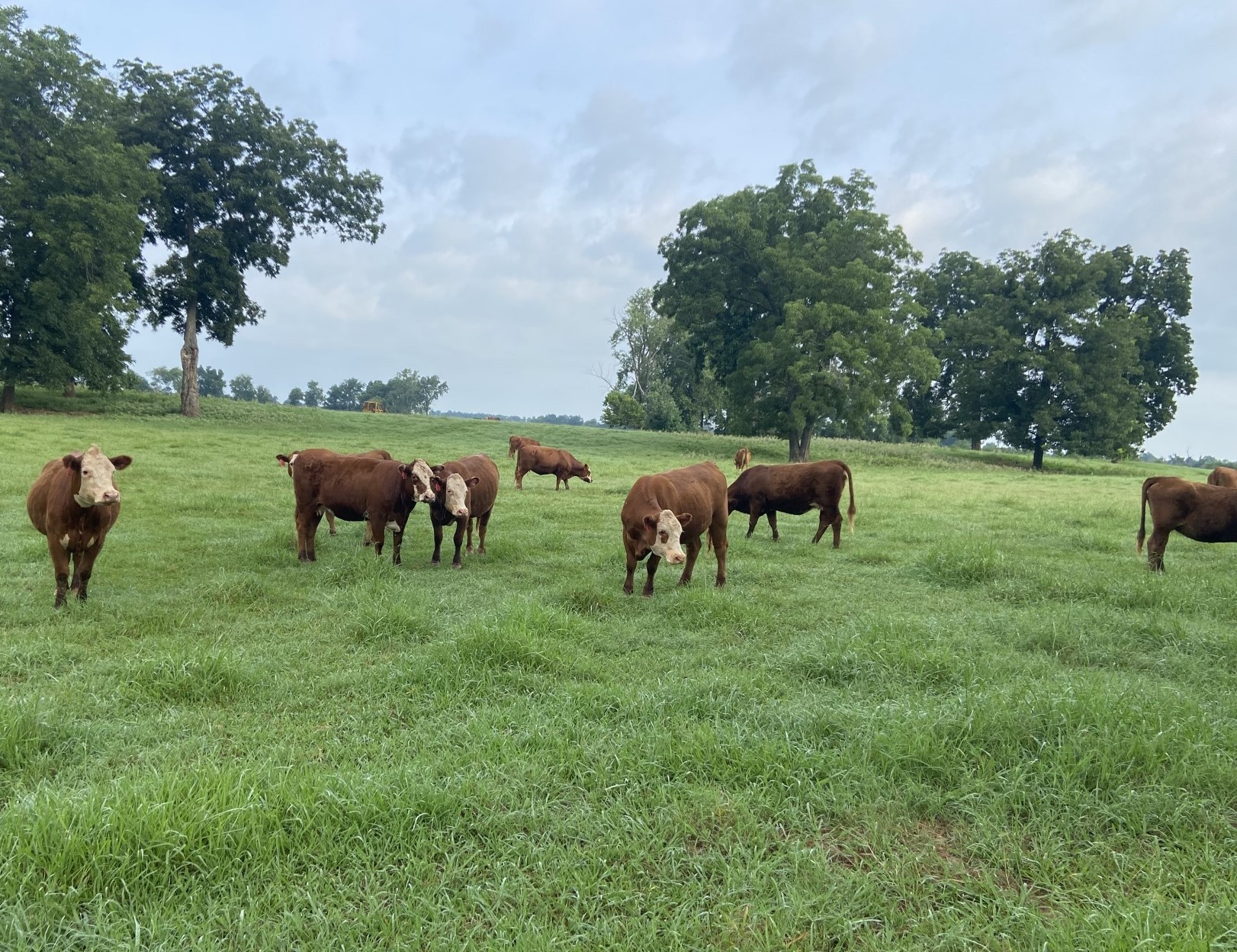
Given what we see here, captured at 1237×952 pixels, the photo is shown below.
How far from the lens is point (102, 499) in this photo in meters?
5.80

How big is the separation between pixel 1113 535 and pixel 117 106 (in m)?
39.3

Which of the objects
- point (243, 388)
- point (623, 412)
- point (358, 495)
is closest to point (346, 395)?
point (243, 388)

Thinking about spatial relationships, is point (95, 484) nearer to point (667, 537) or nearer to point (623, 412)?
point (667, 537)

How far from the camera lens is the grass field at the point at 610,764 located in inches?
97.1

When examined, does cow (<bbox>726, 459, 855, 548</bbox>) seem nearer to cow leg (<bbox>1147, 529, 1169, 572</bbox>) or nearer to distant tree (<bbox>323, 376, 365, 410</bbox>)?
cow leg (<bbox>1147, 529, 1169, 572</bbox>)

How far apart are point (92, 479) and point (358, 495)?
109 inches

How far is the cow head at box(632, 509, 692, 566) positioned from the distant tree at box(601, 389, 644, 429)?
48227 mm

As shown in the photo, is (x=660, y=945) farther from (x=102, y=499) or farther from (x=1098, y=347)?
(x=1098, y=347)

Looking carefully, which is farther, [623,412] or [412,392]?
[412,392]

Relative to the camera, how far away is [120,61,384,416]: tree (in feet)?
102

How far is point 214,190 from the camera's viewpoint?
32.2 m

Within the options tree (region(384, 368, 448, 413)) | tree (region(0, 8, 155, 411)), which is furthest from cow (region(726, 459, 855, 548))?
tree (region(384, 368, 448, 413))

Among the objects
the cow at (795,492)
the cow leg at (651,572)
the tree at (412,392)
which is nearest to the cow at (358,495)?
the cow leg at (651,572)

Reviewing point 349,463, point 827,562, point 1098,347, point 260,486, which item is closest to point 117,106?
point 260,486
